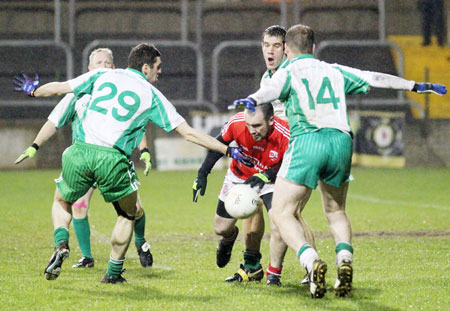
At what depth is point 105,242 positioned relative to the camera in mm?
9508

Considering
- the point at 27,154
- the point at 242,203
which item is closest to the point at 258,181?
the point at 242,203

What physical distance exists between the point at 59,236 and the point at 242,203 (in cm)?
157

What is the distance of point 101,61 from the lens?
7.92 metres

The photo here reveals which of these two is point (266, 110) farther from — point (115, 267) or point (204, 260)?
point (204, 260)

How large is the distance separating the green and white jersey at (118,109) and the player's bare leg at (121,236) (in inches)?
16.5

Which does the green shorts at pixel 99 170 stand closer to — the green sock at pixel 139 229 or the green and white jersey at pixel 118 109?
the green and white jersey at pixel 118 109

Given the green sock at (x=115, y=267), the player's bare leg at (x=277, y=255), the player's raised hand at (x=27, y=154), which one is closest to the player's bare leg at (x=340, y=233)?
the player's bare leg at (x=277, y=255)

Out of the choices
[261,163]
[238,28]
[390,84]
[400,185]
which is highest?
A: [238,28]

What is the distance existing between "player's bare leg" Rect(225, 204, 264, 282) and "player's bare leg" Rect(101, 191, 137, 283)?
0.93 meters

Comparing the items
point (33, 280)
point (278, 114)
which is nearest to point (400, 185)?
point (278, 114)

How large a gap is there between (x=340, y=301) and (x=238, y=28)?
2312 centimetres

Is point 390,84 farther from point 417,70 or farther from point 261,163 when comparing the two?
point 417,70

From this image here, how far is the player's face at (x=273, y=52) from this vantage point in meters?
7.15

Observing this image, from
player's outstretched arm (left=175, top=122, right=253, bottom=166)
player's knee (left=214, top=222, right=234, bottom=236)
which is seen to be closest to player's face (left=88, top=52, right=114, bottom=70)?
player's outstretched arm (left=175, top=122, right=253, bottom=166)
